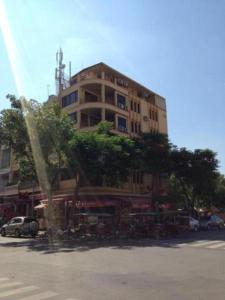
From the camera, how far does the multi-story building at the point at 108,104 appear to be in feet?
150

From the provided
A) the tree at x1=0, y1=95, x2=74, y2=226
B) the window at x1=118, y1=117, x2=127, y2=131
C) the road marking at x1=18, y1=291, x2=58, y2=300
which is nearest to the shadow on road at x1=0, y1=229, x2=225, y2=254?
the tree at x1=0, y1=95, x2=74, y2=226

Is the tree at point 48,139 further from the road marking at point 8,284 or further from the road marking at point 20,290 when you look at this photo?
the road marking at point 20,290

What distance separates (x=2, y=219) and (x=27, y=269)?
3864cm

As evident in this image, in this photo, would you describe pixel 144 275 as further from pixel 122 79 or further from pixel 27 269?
pixel 122 79

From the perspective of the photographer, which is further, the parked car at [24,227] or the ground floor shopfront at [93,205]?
the ground floor shopfront at [93,205]

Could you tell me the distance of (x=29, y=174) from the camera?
34.5 m

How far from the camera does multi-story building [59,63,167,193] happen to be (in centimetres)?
4575

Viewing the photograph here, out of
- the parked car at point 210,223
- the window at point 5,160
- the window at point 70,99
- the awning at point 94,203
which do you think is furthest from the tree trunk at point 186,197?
the window at point 5,160

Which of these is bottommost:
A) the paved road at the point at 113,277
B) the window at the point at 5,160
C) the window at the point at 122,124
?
the paved road at the point at 113,277

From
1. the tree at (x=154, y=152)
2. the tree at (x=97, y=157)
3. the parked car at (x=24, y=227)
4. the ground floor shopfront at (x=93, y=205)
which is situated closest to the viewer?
the tree at (x=97, y=157)

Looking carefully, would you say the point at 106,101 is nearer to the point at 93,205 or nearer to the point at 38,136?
the point at 93,205

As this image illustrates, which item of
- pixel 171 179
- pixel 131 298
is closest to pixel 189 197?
pixel 171 179

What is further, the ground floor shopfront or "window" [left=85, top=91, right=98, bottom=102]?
"window" [left=85, top=91, right=98, bottom=102]

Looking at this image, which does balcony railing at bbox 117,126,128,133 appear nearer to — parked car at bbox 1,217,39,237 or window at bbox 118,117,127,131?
window at bbox 118,117,127,131
